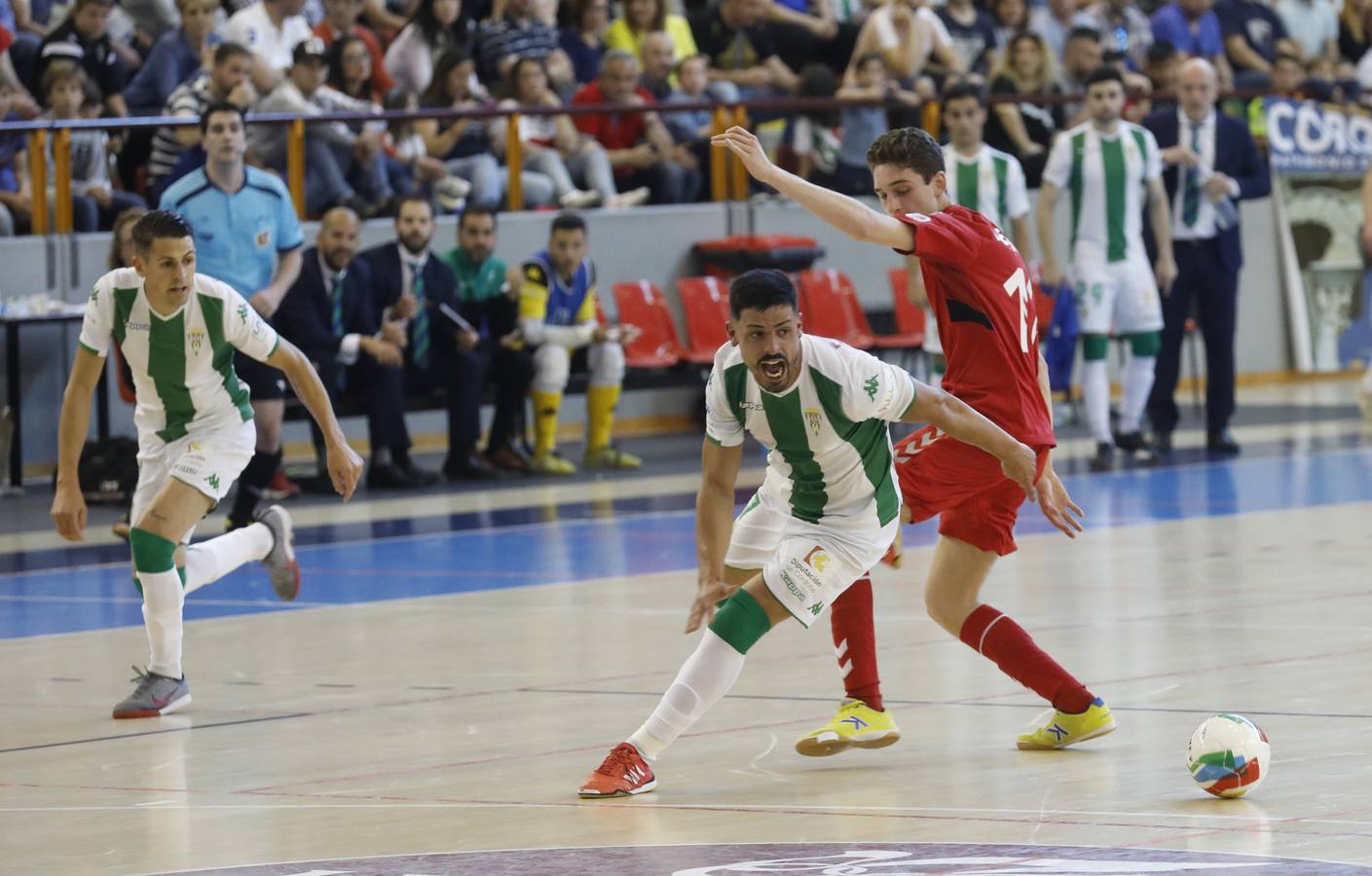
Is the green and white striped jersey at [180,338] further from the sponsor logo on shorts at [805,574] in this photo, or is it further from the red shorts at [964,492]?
the sponsor logo on shorts at [805,574]

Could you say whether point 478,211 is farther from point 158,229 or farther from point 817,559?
point 817,559

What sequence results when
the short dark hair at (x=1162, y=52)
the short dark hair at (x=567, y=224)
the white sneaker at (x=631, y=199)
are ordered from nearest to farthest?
the short dark hair at (x=567, y=224)
the white sneaker at (x=631, y=199)
the short dark hair at (x=1162, y=52)

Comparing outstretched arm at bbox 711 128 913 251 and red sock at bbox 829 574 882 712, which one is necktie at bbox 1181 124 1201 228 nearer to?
red sock at bbox 829 574 882 712

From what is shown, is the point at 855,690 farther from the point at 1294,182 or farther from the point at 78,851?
the point at 1294,182

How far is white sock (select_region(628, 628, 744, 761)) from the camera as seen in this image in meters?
6.73

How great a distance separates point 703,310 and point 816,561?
13.1 meters

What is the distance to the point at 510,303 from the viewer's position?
1736 cm

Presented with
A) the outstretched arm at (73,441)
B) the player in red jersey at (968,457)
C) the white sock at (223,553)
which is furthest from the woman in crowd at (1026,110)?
the player in red jersey at (968,457)

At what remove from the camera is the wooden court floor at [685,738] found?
19.4 feet

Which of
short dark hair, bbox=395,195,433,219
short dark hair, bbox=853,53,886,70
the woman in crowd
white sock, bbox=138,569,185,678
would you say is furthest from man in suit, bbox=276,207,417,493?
white sock, bbox=138,569,185,678

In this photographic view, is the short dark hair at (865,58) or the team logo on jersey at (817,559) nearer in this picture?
the team logo on jersey at (817,559)

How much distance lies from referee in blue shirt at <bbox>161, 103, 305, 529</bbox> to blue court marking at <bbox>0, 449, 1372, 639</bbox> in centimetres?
59

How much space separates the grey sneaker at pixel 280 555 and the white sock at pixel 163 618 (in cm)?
139

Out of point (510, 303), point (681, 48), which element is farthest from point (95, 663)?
point (681, 48)
